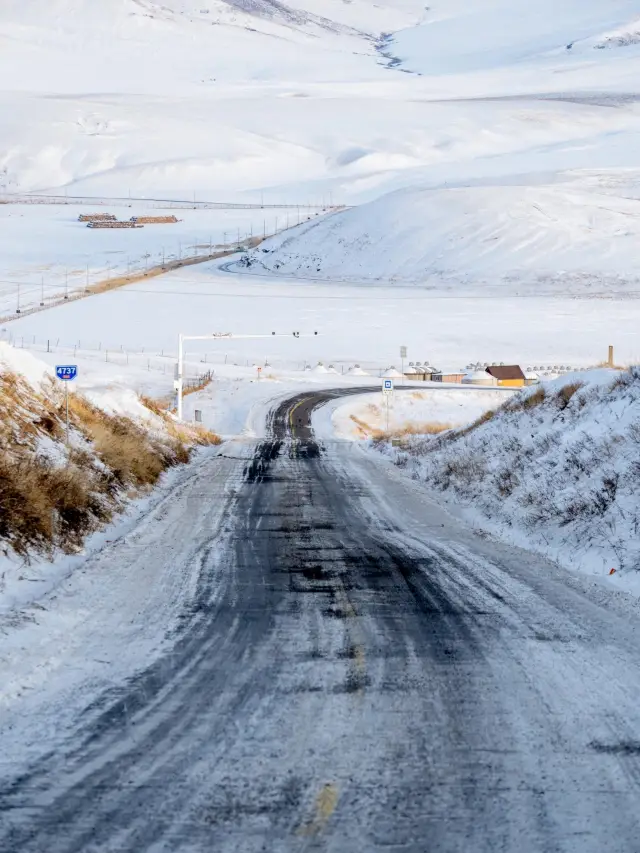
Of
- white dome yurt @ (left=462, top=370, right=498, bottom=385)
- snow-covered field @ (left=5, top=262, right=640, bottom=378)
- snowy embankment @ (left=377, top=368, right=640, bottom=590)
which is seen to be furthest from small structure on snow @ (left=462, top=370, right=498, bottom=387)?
snowy embankment @ (left=377, top=368, right=640, bottom=590)

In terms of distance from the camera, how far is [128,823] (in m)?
5.27

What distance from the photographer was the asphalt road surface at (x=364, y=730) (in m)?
5.27

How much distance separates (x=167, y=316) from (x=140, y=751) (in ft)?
379

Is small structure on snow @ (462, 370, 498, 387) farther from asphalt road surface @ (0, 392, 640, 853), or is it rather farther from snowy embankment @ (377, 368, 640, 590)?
asphalt road surface @ (0, 392, 640, 853)

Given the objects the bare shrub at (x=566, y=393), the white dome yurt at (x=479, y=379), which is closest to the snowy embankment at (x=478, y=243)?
the white dome yurt at (x=479, y=379)

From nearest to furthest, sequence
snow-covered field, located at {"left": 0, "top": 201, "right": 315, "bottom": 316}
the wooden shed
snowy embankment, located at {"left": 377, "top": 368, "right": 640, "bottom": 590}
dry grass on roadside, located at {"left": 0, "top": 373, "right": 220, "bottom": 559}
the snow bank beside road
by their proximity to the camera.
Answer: dry grass on roadside, located at {"left": 0, "top": 373, "right": 220, "bottom": 559}, snowy embankment, located at {"left": 377, "top": 368, "right": 640, "bottom": 590}, the snow bank beside road, the wooden shed, snow-covered field, located at {"left": 0, "top": 201, "right": 315, "bottom": 316}

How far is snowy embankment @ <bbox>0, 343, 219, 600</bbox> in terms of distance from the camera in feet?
A: 38.8

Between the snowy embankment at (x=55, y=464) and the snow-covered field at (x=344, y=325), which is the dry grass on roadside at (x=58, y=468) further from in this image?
the snow-covered field at (x=344, y=325)

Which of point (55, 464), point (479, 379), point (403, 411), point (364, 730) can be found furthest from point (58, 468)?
point (479, 379)

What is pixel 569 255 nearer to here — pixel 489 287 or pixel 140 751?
pixel 489 287

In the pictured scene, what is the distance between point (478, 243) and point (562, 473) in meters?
149

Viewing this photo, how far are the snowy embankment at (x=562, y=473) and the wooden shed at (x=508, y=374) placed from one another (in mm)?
63537

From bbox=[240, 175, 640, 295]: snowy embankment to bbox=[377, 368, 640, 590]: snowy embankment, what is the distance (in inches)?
4788

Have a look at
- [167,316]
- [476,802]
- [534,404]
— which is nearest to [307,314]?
[167,316]
